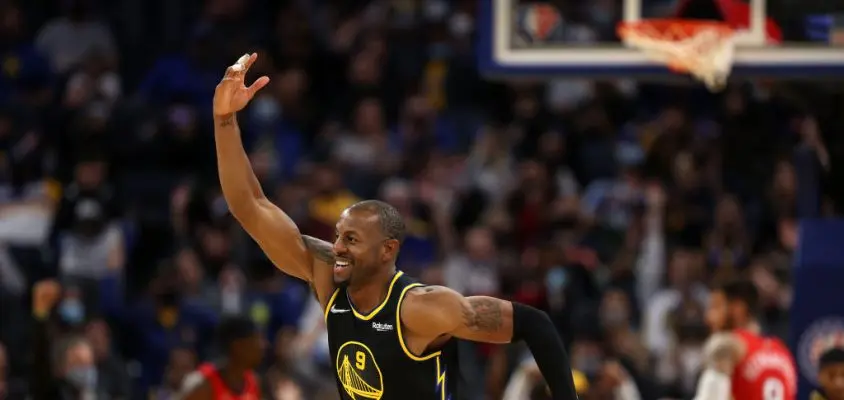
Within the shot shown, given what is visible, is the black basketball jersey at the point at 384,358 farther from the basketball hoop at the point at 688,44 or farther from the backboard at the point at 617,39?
the backboard at the point at 617,39

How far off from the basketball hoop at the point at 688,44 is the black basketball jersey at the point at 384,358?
3.70 m

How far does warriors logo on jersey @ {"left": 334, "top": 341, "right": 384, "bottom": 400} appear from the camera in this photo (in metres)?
5.75

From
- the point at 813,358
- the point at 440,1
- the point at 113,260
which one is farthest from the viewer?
the point at 440,1

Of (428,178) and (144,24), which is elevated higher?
(144,24)

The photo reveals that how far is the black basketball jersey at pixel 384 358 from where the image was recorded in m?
5.71

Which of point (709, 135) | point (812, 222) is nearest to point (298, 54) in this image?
point (709, 135)

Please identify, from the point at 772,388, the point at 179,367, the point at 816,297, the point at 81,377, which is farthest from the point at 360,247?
the point at 81,377

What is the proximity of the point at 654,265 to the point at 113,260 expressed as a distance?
4.59m

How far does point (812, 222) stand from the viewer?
29.9ft

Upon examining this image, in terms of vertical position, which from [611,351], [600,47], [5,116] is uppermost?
[600,47]

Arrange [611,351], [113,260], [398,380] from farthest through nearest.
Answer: [113,260] → [611,351] → [398,380]

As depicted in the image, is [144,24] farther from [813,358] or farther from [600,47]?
[813,358]

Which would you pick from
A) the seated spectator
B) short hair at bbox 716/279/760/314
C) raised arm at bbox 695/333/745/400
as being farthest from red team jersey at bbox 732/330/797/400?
the seated spectator

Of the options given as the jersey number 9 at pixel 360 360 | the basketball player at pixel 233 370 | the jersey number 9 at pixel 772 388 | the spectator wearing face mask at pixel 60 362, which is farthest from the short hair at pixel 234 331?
the jersey number 9 at pixel 772 388
